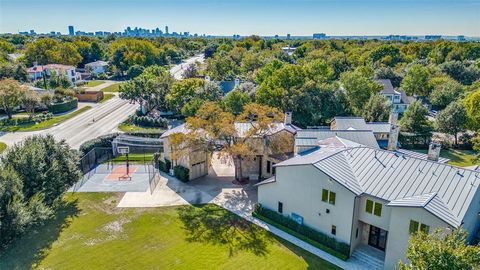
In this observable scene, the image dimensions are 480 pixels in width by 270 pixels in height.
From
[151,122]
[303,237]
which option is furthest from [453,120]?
[151,122]

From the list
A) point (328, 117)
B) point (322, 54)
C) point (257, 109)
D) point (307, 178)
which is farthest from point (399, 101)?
point (307, 178)

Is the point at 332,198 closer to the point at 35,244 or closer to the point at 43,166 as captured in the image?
the point at 35,244

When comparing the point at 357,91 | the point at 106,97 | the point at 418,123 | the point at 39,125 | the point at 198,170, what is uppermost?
the point at 357,91

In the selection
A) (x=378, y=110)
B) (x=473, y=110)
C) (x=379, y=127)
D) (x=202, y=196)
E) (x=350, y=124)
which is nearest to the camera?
(x=202, y=196)

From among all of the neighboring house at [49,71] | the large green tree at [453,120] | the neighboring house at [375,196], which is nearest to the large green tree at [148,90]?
the neighboring house at [49,71]

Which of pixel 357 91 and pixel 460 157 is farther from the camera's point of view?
pixel 357 91

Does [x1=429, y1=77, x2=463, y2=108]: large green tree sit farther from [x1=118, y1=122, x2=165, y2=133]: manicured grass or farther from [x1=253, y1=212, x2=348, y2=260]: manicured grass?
[x1=118, y1=122, x2=165, y2=133]: manicured grass
